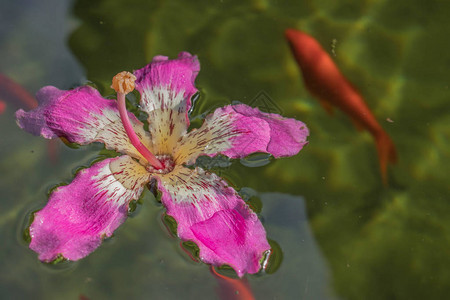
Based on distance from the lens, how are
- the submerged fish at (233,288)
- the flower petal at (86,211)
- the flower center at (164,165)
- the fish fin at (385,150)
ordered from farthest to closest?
the fish fin at (385,150), the flower center at (164,165), the submerged fish at (233,288), the flower petal at (86,211)

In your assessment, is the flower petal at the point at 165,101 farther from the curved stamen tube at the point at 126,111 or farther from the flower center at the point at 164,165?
the curved stamen tube at the point at 126,111

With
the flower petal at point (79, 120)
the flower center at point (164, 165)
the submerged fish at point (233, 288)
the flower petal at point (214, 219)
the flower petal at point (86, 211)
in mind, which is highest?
the flower petal at point (79, 120)

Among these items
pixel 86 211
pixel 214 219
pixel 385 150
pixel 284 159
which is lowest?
pixel 385 150

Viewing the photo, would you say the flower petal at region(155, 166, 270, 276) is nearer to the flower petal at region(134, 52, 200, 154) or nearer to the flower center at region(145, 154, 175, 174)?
the flower center at region(145, 154, 175, 174)

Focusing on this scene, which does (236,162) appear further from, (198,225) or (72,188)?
(72,188)

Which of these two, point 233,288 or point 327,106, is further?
point 327,106

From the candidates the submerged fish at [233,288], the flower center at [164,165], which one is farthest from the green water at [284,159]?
the flower center at [164,165]

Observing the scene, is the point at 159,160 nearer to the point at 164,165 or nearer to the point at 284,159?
the point at 164,165

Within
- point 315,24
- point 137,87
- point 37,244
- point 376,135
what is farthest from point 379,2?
point 37,244

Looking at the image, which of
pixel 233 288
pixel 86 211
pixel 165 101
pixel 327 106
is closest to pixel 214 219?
pixel 233 288
